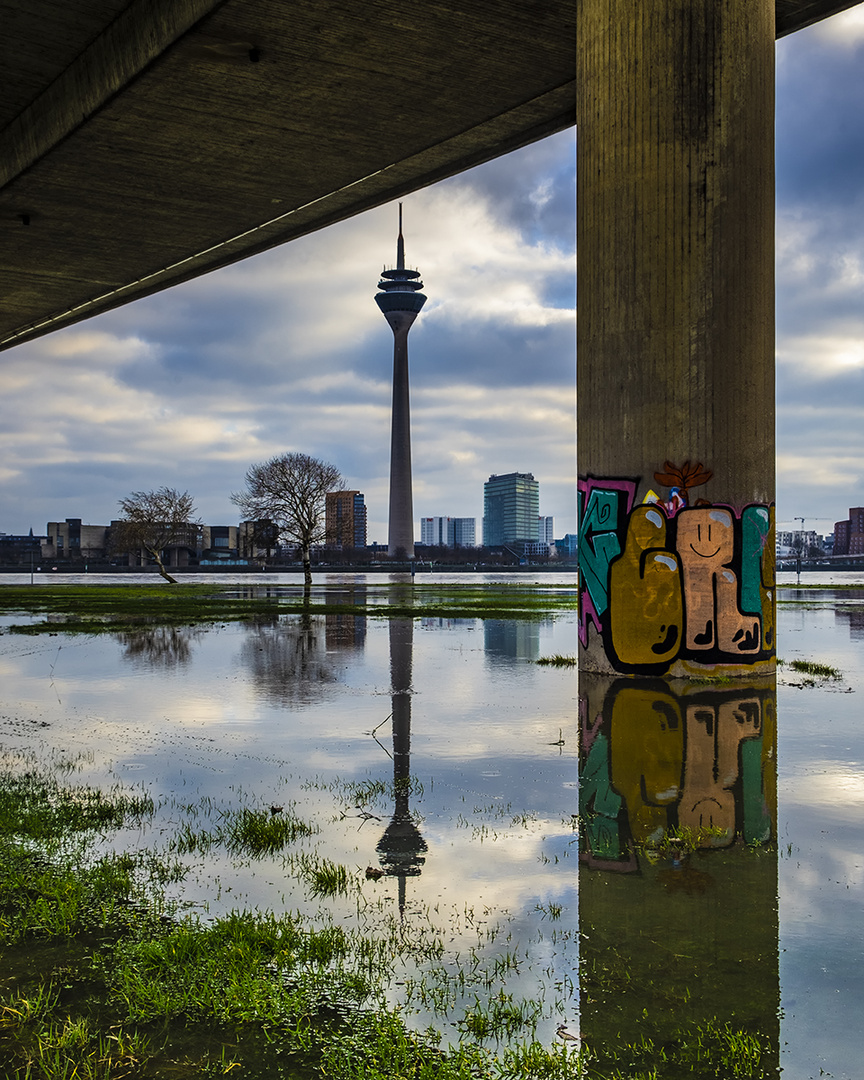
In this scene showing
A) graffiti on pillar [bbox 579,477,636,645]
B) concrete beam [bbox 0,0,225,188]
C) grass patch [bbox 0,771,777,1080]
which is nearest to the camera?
grass patch [bbox 0,771,777,1080]

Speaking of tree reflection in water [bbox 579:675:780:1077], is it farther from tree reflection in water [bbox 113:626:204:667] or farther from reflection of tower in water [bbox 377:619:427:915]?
tree reflection in water [bbox 113:626:204:667]

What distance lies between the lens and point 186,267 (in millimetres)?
34969

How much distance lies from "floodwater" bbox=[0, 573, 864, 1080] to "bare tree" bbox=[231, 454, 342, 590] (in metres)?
45.7

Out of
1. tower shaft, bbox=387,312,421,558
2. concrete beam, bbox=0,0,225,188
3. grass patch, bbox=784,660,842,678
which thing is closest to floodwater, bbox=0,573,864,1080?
grass patch, bbox=784,660,842,678

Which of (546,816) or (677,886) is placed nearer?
(677,886)

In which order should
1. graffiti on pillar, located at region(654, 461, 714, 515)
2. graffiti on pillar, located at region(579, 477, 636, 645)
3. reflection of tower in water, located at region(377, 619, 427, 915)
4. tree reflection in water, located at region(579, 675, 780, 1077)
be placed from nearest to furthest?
tree reflection in water, located at region(579, 675, 780, 1077) → reflection of tower in water, located at region(377, 619, 427, 915) → graffiti on pillar, located at region(654, 461, 714, 515) → graffiti on pillar, located at region(579, 477, 636, 645)

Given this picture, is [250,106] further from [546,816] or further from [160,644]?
[546,816]

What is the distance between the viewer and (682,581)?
14.0 m

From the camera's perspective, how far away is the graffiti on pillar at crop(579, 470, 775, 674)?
14016mm

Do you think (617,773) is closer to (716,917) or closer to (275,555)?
(716,917)

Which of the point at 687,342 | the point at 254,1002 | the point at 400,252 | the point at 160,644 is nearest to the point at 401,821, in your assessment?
the point at 254,1002

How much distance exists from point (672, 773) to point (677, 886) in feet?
9.49

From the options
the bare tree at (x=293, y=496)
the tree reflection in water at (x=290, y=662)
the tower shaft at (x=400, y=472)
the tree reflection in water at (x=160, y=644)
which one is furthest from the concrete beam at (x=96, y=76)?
the tower shaft at (x=400, y=472)

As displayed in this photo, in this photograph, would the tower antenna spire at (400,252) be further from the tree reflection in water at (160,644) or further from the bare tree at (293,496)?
the tree reflection in water at (160,644)
